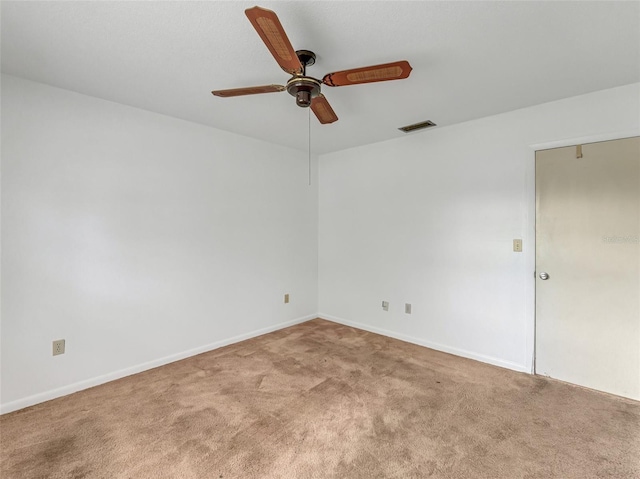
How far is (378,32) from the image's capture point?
5.68 feet

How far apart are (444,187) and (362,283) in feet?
5.22

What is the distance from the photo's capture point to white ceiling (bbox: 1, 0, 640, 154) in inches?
61.9

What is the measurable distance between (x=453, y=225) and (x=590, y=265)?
1169mm

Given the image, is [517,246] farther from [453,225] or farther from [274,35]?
[274,35]

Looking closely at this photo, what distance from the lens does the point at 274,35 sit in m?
1.34

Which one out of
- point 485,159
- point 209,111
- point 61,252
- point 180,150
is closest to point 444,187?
point 485,159

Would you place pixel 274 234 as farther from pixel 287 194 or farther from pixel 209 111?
pixel 209 111

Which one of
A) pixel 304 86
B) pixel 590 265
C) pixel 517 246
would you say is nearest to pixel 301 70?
pixel 304 86

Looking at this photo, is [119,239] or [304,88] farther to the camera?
[119,239]


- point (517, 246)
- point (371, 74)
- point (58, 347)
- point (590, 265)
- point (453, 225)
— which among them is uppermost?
point (371, 74)

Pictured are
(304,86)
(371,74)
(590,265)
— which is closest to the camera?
(371,74)

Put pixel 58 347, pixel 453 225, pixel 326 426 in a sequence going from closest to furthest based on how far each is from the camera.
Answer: pixel 326 426 → pixel 58 347 → pixel 453 225

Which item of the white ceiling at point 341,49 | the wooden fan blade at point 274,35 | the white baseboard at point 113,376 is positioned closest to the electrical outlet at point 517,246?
the white ceiling at point 341,49

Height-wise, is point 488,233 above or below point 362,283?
above
